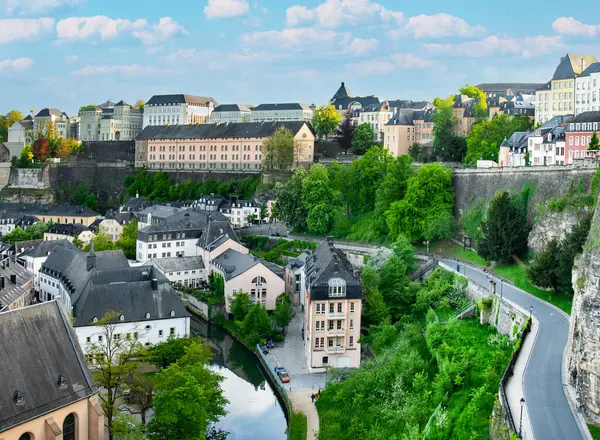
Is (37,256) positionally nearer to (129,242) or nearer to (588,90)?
(129,242)

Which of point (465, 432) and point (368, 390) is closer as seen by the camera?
point (465, 432)

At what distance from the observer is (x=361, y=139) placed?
9150 cm

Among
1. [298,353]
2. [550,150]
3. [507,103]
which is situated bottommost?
[298,353]

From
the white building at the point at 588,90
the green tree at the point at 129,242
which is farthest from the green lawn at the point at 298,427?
the white building at the point at 588,90

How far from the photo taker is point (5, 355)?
24.8 m

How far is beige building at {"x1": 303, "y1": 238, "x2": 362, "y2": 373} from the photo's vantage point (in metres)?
39.0

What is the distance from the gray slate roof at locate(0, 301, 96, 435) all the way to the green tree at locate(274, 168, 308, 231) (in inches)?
1683

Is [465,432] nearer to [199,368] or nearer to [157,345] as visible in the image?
[199,368]

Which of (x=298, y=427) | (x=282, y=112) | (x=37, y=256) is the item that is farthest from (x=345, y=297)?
(x=282, y=112)

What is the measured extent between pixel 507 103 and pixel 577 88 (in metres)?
15.2

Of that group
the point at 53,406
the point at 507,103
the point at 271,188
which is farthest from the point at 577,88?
the point at 53,406

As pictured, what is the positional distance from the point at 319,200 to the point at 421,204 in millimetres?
12309

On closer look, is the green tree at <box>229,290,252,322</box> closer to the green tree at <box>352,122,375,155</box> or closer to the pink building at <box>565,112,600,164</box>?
the pink building at <box>565,112,600,164</box>

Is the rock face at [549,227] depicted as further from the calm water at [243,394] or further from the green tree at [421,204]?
the calm water at [243,394]
